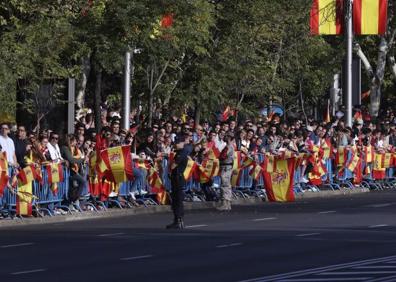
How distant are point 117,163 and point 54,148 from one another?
1679mm

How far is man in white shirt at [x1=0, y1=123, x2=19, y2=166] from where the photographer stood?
2457 centimetres

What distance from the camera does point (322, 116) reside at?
196 feet

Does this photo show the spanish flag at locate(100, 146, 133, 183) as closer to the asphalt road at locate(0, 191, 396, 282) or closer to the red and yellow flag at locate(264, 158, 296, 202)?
the asphalt road at locate(0, 191, 396, 282)

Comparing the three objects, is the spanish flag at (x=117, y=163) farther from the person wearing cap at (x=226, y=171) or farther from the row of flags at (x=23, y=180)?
the person wearing cap at (x=226, y=171)

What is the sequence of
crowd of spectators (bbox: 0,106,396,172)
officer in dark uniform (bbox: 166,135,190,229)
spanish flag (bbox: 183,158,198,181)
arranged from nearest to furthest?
officer in dark uniform (bbox: 166,135,190,229) < crowd of spectators (bbox: 0,106,396,172) < spanish flag (bbox: 183,158,198,181)

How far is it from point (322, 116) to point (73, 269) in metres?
44.0

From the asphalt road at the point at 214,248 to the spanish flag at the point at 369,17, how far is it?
1191 cm

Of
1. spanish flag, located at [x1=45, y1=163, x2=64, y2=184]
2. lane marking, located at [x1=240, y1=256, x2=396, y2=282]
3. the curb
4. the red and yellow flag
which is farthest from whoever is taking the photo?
the red and yellow flag

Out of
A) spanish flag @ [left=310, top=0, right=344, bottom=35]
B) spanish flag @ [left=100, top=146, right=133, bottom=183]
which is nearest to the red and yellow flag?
spanish flag @ [left=100, top=146, right=133, bottom=183]

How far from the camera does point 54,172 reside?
25.9 metres

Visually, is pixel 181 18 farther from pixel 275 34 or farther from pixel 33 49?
pixel 275 34

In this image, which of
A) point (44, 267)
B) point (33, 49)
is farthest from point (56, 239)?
point (33, 49)

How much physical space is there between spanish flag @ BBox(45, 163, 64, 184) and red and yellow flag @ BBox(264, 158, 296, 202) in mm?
7050

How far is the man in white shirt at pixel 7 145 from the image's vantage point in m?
24.6
